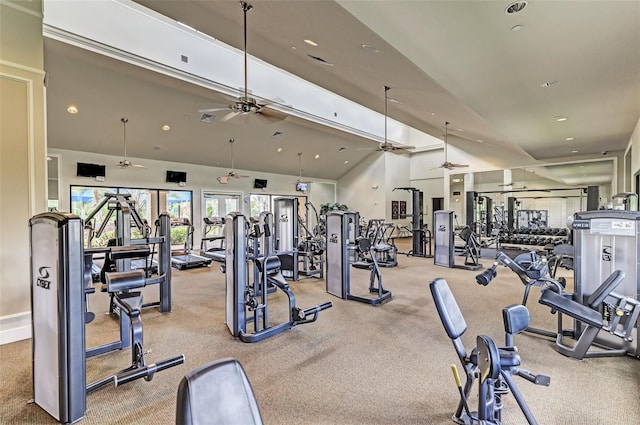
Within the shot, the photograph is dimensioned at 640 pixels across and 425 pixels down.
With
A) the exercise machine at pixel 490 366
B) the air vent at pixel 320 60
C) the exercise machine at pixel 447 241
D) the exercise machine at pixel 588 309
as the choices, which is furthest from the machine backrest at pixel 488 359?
the exercise machine at pixel 447 241

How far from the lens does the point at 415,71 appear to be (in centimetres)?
434

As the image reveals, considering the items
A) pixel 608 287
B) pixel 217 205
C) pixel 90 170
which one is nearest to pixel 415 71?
pixel 608 287

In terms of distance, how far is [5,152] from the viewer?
3.50 m

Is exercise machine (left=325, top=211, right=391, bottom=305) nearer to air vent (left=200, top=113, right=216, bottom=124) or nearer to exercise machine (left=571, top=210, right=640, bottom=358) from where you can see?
exercise machine (left=571, top=210, right=640, bottom=358)

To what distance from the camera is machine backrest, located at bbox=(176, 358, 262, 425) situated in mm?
878

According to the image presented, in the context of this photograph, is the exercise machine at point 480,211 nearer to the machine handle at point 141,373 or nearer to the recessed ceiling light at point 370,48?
the recessed ceiling light at point 370,48

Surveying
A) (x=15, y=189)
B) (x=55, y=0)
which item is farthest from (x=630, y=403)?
(x=55, y=0)

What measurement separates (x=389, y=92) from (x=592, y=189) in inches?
344

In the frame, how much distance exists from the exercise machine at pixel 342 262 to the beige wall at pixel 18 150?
3.77 meters

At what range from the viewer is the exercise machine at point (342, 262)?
506 centimetres

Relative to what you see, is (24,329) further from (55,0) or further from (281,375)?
(55,0)

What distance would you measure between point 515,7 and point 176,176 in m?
10.1

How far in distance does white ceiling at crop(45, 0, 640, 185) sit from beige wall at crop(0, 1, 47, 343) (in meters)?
1.38

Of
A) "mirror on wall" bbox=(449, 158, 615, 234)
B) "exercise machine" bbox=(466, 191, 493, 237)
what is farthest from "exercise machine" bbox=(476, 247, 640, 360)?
"exercise machine" bbox=(466, 191, 493, 237)
